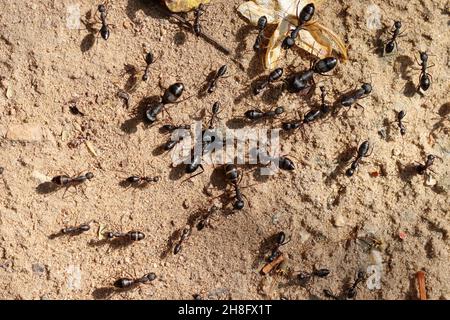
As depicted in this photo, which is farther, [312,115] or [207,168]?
[207,168]

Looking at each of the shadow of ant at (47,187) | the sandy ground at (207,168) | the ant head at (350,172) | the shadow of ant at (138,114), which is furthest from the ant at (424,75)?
the shadow of ant at (47,187)

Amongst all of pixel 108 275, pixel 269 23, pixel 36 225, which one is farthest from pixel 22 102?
pixel 269 23

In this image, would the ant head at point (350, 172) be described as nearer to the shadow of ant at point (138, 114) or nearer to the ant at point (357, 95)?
the ant at point (357, 95)

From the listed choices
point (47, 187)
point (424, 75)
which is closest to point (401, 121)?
point (424, 75)

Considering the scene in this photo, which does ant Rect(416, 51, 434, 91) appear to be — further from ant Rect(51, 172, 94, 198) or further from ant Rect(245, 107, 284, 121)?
ant Rect(51, 172, 94, 198)

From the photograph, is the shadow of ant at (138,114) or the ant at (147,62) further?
the shadow of ant at (138,114)

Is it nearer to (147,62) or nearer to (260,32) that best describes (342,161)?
(260,32)

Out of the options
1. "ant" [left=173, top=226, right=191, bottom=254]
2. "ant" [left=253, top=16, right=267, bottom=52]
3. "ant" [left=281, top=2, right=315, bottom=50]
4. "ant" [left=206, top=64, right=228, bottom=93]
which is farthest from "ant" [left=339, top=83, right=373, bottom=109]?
"ant" [left=173, top=226, right=191, bottom=254]
